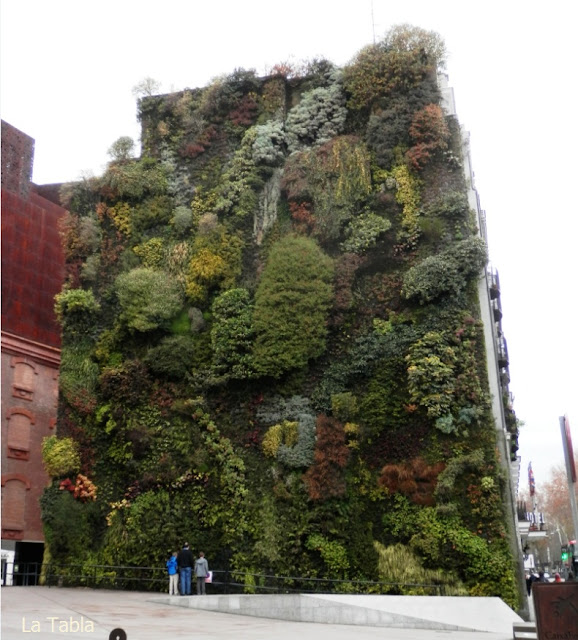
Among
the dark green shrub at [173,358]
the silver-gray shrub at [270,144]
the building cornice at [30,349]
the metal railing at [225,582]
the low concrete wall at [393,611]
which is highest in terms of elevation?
the silver-gray shrub at [270,144]

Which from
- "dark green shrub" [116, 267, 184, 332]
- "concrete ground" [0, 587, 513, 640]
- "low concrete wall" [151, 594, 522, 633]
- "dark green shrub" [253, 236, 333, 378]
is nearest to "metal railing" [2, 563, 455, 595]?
"low concrete wall" [151, 594, 522, 633]

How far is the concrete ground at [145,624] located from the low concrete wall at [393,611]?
0.47 meters

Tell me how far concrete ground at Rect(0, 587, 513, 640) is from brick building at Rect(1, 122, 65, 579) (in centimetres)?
A: 1033

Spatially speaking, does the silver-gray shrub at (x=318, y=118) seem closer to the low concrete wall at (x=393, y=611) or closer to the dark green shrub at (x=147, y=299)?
the dark green shrub at (x=147, y=299)

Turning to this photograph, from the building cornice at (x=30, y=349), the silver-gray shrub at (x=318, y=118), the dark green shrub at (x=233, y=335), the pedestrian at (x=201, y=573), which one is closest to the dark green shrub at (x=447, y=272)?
the dark green shrub at (x=233, y=335)

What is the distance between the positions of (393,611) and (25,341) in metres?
18.8

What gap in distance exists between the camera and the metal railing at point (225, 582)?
19594 millimetres

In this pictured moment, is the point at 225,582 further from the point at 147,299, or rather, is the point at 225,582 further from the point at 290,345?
the point at 147,299

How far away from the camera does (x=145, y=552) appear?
21719 millimetres

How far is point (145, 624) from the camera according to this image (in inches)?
531

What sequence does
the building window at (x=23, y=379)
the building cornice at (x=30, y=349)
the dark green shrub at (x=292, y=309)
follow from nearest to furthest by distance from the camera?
the dark green shrub at (x=292, y=309), the building cornice at (x=30, y=349), the building window at (x=23, y=379)

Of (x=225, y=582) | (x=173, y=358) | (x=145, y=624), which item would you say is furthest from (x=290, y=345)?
(x=145, y=624)

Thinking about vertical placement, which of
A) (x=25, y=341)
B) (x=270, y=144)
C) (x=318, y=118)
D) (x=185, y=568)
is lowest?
(x=185, y=568)

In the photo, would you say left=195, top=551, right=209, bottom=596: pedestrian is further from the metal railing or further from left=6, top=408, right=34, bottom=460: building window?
left=6, top=408, right=34, bottom=460: building window
